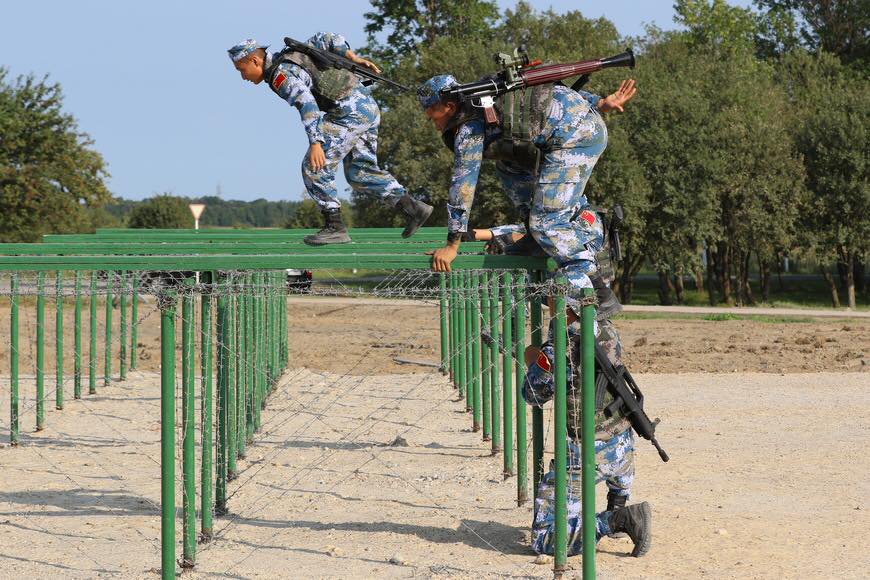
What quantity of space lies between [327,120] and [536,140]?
161 centimetres

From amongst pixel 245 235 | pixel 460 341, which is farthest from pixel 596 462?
pixel 460 341

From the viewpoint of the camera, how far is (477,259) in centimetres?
657

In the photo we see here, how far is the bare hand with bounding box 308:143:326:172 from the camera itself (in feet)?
25.2

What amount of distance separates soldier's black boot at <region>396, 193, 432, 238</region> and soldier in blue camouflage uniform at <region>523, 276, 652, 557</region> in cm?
143

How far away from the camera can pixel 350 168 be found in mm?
8133

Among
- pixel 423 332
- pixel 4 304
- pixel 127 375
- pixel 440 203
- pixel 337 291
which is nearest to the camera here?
pixel 337 291

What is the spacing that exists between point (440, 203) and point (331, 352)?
16.7 meters

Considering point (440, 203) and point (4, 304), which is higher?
point (440, 203)

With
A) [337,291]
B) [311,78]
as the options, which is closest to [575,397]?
[337,291]

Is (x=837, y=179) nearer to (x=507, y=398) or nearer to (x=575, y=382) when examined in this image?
(x=507, y=398)

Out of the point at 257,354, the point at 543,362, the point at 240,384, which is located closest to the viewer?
the point at 543,362

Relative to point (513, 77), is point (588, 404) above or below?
below

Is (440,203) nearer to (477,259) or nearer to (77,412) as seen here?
(77,412)

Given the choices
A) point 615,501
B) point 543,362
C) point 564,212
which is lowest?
point 615,501
